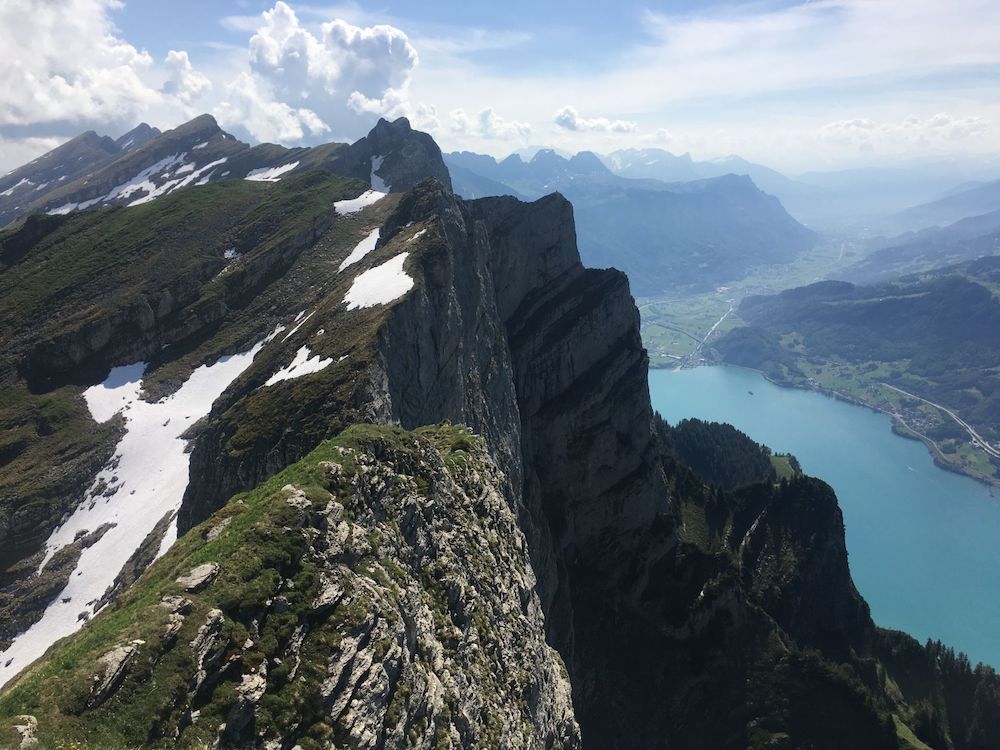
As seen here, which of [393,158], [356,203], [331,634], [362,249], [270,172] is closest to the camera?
[331,634]

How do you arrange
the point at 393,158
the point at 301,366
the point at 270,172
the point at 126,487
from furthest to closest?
the point at 270,172 → the point at 393,158 → the point at 126,487 → the point at 301,366

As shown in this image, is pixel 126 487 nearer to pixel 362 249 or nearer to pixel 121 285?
pixel 121 285

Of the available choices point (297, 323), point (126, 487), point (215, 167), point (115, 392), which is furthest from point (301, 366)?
point (215, 167)

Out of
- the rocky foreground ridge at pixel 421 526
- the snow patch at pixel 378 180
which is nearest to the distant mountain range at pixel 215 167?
the snow patch at pixel 378 180

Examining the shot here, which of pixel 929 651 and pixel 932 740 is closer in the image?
pixel 932 740

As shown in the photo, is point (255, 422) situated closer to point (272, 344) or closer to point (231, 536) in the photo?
point (272, 344)

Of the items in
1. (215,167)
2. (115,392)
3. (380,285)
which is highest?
(215,167)

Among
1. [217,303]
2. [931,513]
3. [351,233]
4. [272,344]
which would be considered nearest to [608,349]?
[351,233]

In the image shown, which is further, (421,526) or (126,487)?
(126,487)
